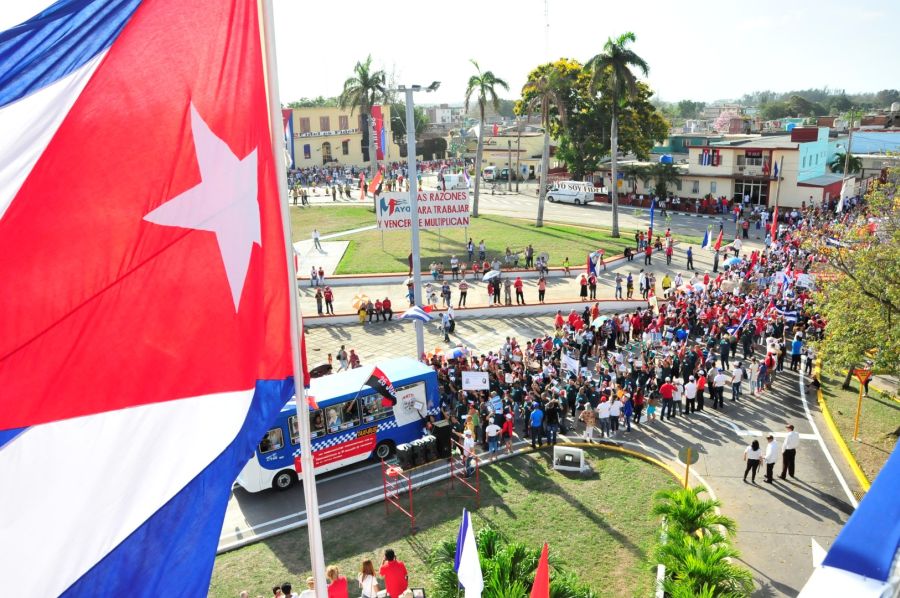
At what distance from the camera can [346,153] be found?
330 ft

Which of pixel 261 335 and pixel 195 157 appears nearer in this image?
pixel 195 157

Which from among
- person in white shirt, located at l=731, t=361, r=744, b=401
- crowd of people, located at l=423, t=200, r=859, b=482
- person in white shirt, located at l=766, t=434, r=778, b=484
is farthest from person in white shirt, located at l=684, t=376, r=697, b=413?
person in white shirt, located at l=766, t=434, r=778, b=484

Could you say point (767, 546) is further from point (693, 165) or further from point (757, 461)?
point (693, 165)

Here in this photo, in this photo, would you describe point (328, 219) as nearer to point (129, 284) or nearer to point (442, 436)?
point (442, 436)

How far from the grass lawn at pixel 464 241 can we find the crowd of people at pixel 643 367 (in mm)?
12067

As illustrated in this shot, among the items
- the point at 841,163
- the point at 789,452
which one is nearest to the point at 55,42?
the point at 789,452

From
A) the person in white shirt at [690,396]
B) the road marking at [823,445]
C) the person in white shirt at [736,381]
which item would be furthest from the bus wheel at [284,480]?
the person in white shirt at [736,381]

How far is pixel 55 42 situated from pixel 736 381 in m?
21.2

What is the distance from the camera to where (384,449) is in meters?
19.4

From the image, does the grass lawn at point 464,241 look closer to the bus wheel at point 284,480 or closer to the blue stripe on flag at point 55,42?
the bus wheel at point 284,480

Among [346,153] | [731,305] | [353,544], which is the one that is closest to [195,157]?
[353,544]

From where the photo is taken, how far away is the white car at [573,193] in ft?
215

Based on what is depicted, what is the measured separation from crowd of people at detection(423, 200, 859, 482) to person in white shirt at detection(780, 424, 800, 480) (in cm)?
3

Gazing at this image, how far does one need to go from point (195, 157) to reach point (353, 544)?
12070mm
